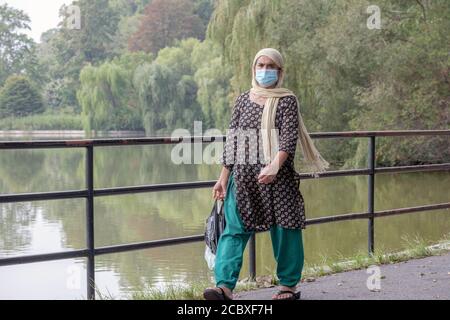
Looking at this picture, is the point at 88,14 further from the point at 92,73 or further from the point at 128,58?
the point at 92,73

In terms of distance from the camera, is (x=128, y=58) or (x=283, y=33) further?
(x=128, y=58)

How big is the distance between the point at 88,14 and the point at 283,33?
64.2 meters

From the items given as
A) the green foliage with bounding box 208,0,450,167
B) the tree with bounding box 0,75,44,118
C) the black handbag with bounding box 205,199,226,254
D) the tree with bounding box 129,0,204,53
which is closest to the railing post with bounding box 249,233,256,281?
the black handbag with bounding box 205,199,226,254

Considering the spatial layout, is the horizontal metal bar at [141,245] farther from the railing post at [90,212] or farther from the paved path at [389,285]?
the paved path at [389,285]

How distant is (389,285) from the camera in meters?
5.42

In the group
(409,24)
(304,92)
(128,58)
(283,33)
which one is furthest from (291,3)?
(128,58)

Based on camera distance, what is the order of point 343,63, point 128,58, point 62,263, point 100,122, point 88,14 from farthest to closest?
point 88,14 → point 128,58 → point 100,122 → point 343,63 → point 62,263

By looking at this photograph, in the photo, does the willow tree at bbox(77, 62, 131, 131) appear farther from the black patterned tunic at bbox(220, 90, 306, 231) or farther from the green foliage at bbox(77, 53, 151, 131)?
the black patterned tunic at bbox(220, 90, 306, 231)

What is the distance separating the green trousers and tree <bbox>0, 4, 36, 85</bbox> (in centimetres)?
7152

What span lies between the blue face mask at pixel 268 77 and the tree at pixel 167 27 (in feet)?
261

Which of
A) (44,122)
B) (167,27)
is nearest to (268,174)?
(44,122)

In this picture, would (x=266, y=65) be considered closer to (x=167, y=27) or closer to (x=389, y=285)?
(x=389, y=285)

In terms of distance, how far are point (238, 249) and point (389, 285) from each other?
1.29 metres

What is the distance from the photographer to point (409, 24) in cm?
2192
